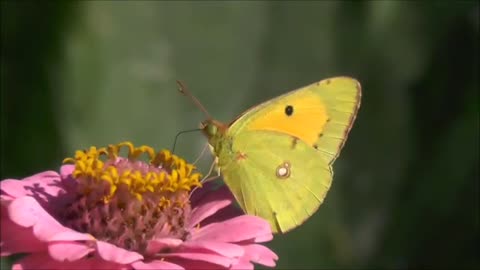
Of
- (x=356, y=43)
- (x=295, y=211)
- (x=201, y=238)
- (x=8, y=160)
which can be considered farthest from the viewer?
(x=356, y=43)

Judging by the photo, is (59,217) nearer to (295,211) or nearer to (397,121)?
(295,211)

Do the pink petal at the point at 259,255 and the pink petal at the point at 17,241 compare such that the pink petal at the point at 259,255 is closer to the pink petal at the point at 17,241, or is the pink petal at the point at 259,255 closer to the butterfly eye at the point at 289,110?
the pink petal at the point at 17,241

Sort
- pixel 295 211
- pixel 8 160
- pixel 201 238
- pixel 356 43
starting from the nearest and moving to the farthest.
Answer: pixel 201 238
pixel 295 211
pixel 8 160
pixel 356 43

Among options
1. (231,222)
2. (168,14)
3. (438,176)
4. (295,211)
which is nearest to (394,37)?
(438,176)

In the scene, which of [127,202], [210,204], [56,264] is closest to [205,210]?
[210,204]

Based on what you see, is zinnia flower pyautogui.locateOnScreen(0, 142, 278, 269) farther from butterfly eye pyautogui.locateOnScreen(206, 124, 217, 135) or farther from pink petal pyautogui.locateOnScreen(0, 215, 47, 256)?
butterfly eye pyautogui.locateOnScreen(206, 124, 217, 135)

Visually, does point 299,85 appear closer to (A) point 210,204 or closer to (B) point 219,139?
(B) point 219,139
